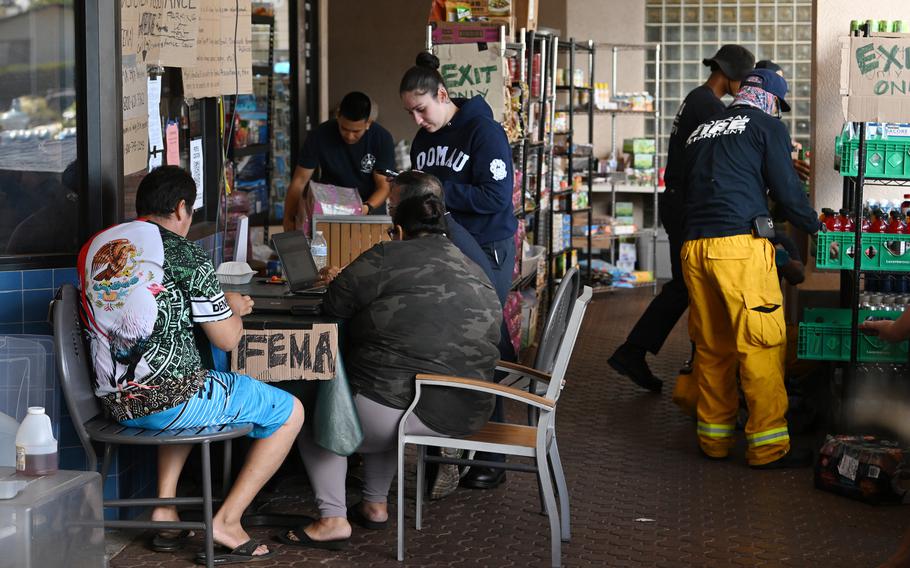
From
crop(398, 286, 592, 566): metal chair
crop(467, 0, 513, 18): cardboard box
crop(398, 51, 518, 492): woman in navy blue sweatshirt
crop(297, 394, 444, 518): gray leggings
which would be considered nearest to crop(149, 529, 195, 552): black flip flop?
crop(297, 394, 444, 518): gray leggings

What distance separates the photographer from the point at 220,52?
5.27 metres

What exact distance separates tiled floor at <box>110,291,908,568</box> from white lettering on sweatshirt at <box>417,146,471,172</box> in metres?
1.31

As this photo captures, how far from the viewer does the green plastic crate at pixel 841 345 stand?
5270 mm

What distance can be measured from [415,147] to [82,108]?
4.82 feet

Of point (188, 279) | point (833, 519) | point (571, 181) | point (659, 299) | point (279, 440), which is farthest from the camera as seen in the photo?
point (571, 181)

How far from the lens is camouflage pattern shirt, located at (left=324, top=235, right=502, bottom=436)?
396 cm

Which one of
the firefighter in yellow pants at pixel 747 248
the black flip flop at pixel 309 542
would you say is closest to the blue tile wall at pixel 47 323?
the black flip flop at pixel 309 542

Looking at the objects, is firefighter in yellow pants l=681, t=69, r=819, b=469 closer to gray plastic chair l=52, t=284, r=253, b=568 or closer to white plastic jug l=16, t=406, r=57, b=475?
gray plastic chair l=52, t=284, r=253, b=568

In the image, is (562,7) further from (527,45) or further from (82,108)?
(82,108)

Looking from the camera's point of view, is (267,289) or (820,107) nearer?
(267,289)

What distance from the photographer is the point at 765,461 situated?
17.0 ft

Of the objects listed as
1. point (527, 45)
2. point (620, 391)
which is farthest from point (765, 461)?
point (527, 45)

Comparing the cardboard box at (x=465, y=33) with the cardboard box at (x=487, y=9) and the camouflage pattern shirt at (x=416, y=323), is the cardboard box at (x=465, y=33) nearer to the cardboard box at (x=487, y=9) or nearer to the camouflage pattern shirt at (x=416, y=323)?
the cardboard box at (x=487, y=9)

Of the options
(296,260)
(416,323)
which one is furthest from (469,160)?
(416,323)
